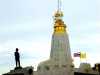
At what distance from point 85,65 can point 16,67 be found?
10977 mm

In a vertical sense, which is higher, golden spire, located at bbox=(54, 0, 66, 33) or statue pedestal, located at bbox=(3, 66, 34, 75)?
golden spire, located at bbox=(54, 0, 66, 33)

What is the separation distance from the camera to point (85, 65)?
7350 cm

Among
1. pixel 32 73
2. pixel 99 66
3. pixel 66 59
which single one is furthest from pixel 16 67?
pixel 99 66

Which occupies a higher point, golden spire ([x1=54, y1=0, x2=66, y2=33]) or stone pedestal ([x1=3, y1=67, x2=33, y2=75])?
golden spire ([x1=54, y1=0, x2=66, y2=33])

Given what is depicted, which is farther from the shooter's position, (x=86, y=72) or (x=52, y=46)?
(x=52, y=46)

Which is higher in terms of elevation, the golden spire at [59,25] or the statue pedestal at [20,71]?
the golden spire at [59,25]

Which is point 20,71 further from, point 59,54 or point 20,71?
point 59,54

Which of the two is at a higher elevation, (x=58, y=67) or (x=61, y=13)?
(x=61, y=13)

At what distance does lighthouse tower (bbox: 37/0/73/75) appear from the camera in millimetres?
73875

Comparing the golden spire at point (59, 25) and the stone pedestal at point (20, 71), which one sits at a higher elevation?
the golden spire at point (59, 25)

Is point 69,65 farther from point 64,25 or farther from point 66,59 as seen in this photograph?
→ point 64,25

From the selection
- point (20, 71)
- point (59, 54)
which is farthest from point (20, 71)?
point (59, 54)

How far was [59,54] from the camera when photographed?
76000mm

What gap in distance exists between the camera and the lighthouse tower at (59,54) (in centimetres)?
7388
